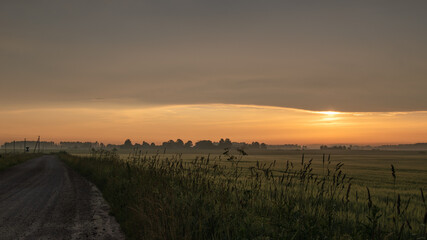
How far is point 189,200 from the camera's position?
7.67 metres

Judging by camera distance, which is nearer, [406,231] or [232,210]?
[232,210]

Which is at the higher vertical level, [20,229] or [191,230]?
[191,230]

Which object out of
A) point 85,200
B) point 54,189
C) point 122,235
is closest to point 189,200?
point 122,235

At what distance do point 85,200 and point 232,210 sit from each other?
28.8ft

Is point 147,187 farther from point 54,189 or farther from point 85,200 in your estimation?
point 54,189

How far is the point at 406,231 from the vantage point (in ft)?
27.1

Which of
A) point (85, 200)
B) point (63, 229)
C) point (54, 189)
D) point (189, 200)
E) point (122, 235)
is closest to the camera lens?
point (189, 200)

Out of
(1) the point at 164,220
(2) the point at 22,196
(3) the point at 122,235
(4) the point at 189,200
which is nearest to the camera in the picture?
(1) the point at 164,220

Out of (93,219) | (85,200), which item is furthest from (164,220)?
(85,200)

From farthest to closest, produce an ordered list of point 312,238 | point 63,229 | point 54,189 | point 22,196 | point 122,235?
point 54,189, point 22,196, point 63,229, point 122,235, point 312,238

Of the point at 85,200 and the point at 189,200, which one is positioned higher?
the point at 189,200

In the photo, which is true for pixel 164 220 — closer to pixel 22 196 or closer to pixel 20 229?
pixel 20 229

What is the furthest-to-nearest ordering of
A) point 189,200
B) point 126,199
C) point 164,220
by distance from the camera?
point 126,199, point 189,200, point 164,220

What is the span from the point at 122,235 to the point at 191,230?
2.76 m
